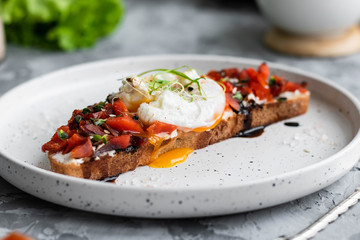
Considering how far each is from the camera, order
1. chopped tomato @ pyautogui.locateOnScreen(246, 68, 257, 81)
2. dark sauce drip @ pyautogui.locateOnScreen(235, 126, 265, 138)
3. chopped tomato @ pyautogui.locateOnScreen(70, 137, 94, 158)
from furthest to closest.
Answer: chopped tomato @ pyautogui.locateOnScreen(246, 68, 257, 81), dark sauce drip @ pyautogui.locateOnScreen(235, 126, 265, 138), chopped tomato @ pyautogui.locateOnScreen(70, 137, 94, 158)

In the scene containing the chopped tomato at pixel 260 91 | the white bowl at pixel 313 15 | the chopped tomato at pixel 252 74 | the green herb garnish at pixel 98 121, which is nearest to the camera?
the green herb garnish at pixel 98 121

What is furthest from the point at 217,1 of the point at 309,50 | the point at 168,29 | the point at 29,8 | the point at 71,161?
the point at 71,161

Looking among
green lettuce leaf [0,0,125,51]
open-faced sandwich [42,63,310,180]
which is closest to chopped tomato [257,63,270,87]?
open-faced sandwich [42,63,310,180]

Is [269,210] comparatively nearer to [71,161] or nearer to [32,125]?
[71,161]

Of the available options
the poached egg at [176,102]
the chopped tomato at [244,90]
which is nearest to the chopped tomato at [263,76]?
the chopped tomato at [244,90]

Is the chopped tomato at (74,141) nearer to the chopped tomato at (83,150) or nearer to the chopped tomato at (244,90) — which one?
the chopped tomato at (83,150)

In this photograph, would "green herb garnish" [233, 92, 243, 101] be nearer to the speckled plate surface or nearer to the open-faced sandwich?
the open-faced sandwich
